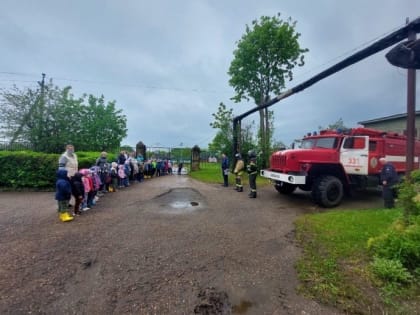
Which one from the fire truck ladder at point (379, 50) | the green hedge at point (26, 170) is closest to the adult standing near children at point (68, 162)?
the green hedge at point (26, 170)

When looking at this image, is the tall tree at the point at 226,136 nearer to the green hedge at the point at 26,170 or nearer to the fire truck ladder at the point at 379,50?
the fire truck ladder at the point at 379,50

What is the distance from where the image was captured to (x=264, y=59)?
754 inches

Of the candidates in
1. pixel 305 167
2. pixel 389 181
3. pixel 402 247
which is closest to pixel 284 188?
pixel 305 167

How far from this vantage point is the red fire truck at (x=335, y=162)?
709cm

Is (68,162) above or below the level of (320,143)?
below

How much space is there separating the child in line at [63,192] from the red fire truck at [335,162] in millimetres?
6287

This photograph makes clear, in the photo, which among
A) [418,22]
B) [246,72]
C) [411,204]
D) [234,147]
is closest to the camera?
[411,204]

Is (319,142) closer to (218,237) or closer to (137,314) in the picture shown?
(218,237)

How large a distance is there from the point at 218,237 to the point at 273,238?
1123mm

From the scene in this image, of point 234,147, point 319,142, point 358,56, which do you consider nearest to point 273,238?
point 319,142

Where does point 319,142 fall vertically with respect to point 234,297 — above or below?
above

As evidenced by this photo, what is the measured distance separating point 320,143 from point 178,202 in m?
5.77

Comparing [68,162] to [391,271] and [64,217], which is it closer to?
[64,217]

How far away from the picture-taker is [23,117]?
14.3 metres
